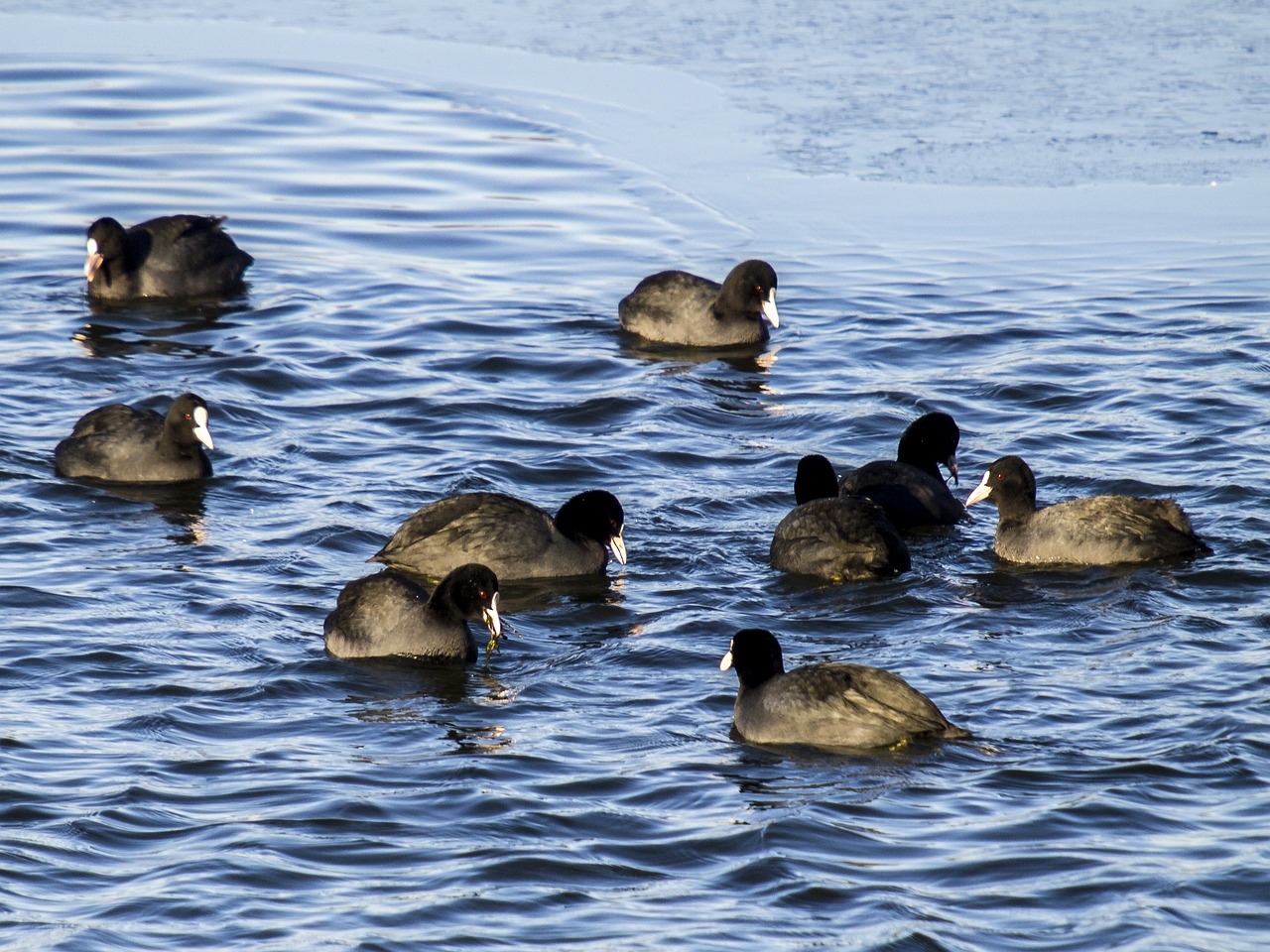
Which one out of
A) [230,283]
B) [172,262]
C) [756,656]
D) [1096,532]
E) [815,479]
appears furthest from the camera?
[230,283]

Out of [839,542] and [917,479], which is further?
[917,479]

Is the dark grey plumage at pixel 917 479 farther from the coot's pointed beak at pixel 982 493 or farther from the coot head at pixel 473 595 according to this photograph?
the coot head at pixel 473 595

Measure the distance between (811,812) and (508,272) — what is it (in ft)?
32.2

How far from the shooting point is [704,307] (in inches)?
558

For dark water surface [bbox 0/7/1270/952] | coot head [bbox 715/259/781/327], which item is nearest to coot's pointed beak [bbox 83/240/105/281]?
dark water surface [bbox 0/7/1270/952]

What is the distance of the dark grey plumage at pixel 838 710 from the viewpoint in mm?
7367

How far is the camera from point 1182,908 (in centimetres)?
607

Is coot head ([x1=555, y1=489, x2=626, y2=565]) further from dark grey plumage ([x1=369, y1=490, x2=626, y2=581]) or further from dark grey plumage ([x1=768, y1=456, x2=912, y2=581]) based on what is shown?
dark grey plumage ([x1=768, y1=456, x2=912, y2=581])

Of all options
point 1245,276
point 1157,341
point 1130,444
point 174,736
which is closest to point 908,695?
point 174,736

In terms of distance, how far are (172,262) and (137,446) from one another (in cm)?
429

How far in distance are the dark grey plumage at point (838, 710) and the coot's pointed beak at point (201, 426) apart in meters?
4.88

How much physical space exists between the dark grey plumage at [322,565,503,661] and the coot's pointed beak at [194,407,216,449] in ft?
9.42

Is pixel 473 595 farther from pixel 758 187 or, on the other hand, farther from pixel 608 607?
pixel 758 187

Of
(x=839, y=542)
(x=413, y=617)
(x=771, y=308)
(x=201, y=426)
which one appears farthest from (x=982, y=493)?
(x=201, y=426)
